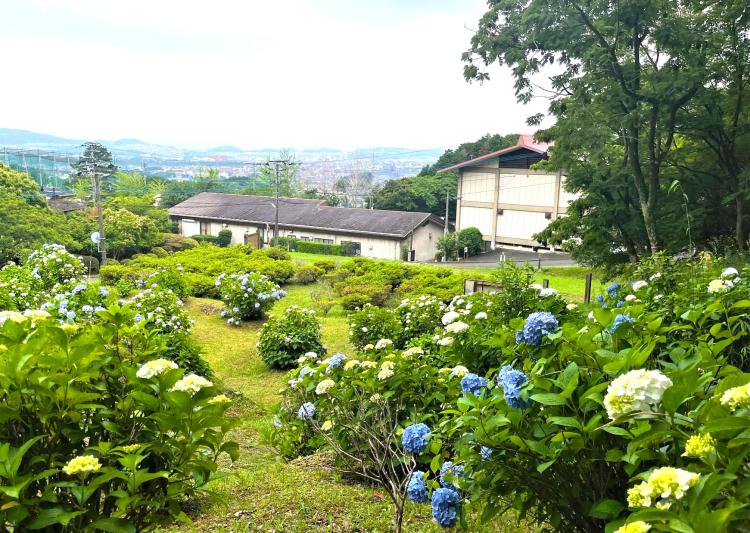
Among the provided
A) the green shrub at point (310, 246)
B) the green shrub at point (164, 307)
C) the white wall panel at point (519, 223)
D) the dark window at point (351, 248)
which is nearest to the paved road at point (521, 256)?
the white wall panel at point (519, 223)

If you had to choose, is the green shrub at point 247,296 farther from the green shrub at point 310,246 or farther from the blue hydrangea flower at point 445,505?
the green shrub at point 310,246

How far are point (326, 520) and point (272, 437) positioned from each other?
1591 millimetres

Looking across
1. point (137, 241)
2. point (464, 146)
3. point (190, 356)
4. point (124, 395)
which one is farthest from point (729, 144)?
point (464, 146)

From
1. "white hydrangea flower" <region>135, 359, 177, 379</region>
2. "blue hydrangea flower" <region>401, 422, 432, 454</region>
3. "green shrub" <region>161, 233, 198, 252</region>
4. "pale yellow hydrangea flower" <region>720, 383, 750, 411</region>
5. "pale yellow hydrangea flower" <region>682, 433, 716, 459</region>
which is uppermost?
"pale yellow hydrangea flower" <region>720, 383, 750, 411</region>

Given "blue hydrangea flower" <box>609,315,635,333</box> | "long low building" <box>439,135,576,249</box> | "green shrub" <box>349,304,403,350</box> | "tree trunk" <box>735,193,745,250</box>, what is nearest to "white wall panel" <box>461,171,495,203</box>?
"long low building" <box>439,135,576,249</box>

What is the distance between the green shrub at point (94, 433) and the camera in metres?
1.76

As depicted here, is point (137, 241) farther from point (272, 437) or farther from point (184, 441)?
point (184, 441)

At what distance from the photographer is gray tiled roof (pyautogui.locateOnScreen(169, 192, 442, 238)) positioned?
35.1m

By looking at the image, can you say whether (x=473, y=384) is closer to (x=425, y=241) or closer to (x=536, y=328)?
(x=536, y=328)

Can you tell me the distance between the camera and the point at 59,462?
185cm

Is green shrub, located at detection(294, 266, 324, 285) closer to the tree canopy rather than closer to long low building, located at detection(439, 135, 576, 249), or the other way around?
the tree canopy

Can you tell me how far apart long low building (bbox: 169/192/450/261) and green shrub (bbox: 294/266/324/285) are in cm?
1513

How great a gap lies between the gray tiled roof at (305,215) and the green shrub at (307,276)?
1513cm

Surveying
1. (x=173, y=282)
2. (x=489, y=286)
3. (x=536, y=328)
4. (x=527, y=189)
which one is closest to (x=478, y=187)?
(x=527, y=189)
